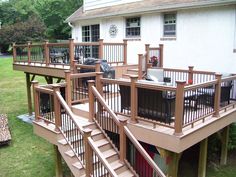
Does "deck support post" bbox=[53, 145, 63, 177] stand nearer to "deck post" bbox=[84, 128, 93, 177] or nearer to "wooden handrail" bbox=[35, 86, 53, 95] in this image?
"wooden handrail" bbox=[35, 86, 53, 95]

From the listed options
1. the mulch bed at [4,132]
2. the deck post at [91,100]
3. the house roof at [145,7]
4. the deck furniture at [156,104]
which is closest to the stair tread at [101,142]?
the deck post at [91,100]

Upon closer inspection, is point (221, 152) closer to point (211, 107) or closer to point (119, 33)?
point (211, 107)

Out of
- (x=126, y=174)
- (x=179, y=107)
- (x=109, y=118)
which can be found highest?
(x=179, y=107)

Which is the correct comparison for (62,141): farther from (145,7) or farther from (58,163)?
(145,7)

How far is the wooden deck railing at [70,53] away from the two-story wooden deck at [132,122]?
81.1 inches

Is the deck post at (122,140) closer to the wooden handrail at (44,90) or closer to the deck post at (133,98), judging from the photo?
the deck post at (133,98)

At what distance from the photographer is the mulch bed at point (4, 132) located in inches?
383

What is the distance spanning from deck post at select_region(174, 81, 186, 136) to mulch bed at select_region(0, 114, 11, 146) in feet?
23.6

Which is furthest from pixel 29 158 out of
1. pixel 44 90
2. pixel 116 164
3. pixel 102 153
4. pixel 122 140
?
pixel 122 140

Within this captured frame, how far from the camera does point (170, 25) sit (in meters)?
10.0

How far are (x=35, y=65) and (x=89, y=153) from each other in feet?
21.9

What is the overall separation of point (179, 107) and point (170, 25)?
6010mm

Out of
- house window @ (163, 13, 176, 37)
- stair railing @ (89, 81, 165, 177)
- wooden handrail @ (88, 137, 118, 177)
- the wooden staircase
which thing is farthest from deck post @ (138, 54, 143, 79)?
wooden handrail @ (88, 137, 118, 177)

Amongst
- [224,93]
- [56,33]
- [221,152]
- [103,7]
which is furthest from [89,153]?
[56,33]
